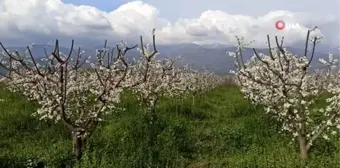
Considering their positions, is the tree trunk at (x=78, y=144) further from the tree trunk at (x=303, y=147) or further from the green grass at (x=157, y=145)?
the tree trunk at (x=303, y=147)

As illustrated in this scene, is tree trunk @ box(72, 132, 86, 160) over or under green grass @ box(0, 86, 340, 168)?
over

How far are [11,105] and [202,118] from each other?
36.4 feet

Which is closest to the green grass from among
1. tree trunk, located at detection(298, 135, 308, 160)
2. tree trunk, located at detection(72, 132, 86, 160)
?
tree trunk, located at detection(298, 135, 308, 160)

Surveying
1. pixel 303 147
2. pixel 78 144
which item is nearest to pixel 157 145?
pixel 78 144

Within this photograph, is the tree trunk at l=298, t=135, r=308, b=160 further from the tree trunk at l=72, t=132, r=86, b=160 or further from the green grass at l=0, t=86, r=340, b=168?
the tree trunk at l=72, t=132, r=86, b=160

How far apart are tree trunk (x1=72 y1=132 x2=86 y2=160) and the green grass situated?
34 centimetres

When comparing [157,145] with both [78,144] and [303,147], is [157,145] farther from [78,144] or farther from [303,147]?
[303,147]

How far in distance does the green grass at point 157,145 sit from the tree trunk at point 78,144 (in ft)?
1.10

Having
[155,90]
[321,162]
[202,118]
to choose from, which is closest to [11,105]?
[155,90]

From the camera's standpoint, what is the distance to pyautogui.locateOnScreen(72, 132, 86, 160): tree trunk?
1428 centimetres

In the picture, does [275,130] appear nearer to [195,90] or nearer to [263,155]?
[263,155]

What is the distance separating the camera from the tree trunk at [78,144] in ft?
46.9

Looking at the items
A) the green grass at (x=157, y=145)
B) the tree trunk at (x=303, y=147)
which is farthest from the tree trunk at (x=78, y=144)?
the tree trunk at (x=303, y=147)

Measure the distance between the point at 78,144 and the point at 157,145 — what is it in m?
3.10
